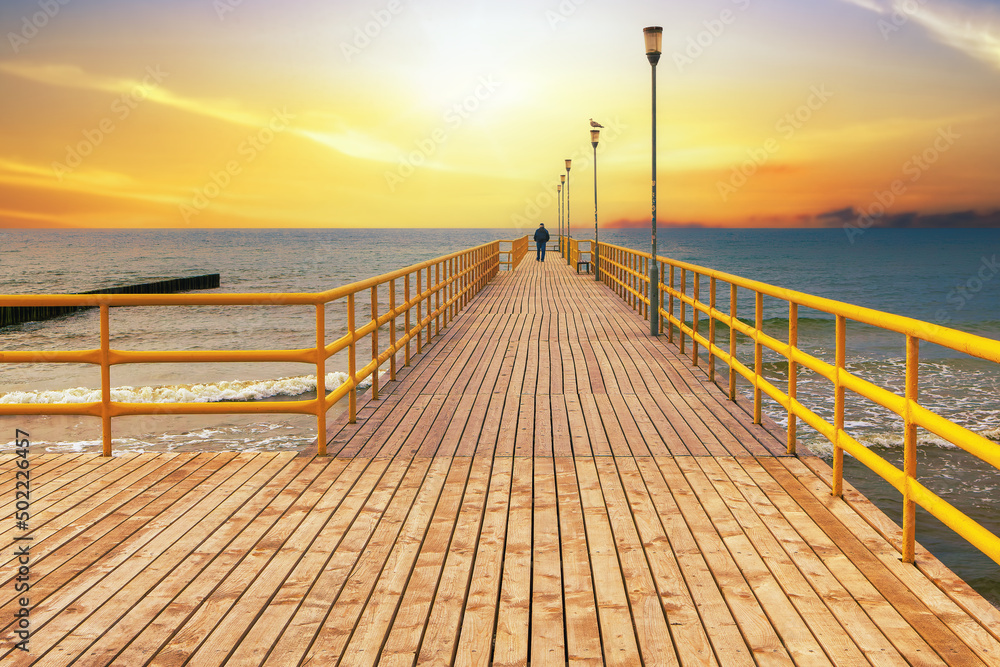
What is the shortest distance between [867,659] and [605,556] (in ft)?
3.81

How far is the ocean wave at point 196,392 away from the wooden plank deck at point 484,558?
10.7 meters

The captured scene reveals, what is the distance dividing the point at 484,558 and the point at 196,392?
48.0ft

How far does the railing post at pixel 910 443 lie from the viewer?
3.17 meters

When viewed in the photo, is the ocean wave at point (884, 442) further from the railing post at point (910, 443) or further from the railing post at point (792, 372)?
the railing post at point (910, 443)

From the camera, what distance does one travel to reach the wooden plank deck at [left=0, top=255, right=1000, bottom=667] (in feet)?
8.82

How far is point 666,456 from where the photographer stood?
5059 mm

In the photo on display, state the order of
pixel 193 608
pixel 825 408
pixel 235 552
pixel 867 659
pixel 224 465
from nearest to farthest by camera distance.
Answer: pixel 867 659
pixel 193 608
pixel 235 552
pixel 224 465
pixel 825 408

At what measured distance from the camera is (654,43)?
10977 millimetres

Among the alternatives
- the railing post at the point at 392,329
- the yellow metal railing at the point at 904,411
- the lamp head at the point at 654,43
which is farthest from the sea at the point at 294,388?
the lamp head at the point at 654,43

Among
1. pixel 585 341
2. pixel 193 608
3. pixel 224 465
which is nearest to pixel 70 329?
pixel 585 341

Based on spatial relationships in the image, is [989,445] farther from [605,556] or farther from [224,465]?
[224,465]

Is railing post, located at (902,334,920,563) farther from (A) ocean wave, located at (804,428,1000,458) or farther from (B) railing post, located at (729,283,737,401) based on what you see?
(A) ocean wave, located at (804,428,1000,458)

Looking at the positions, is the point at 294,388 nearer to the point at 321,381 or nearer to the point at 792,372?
the point at 321,381

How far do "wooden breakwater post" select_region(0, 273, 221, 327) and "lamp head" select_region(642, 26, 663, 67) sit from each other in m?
13.9
